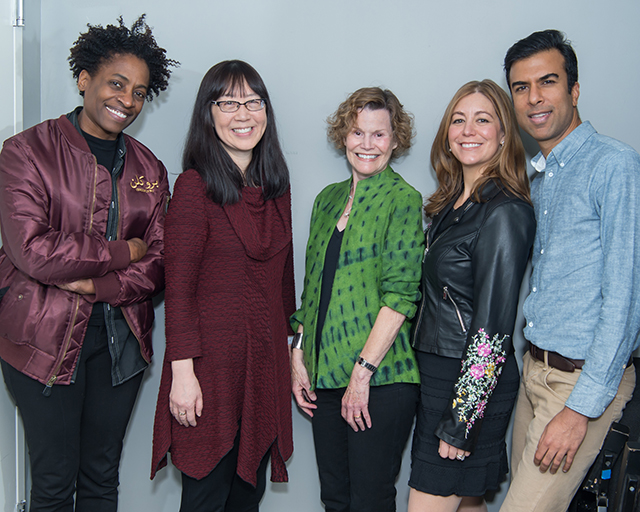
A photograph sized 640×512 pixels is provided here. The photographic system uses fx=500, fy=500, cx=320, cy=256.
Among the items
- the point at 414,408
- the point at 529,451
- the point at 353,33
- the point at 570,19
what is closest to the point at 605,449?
the point at 529,451

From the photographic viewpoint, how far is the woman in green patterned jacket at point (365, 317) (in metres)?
1.76

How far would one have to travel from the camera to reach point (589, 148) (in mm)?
1651

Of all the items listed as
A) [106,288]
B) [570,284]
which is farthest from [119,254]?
[570,284]

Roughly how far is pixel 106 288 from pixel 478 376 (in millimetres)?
1286

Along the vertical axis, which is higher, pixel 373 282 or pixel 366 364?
pixel 373 282

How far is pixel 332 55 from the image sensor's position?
2207mm

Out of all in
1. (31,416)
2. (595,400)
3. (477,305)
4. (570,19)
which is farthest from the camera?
(570,19)

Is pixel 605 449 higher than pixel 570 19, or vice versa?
pixel 570 19

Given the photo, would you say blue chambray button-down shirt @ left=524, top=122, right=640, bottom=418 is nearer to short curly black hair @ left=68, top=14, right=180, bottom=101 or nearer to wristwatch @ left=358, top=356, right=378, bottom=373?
wristwatch @ left=358, top=356, right=378, bottom=373

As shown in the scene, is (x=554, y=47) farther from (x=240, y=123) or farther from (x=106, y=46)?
(x=106, y=46)

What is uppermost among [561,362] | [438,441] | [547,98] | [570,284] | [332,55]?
[332,55]

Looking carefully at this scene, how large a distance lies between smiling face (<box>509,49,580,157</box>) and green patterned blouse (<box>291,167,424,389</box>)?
483 mm

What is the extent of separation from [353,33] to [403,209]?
913mm

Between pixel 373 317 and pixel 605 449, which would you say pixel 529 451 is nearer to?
pixel 605 449
